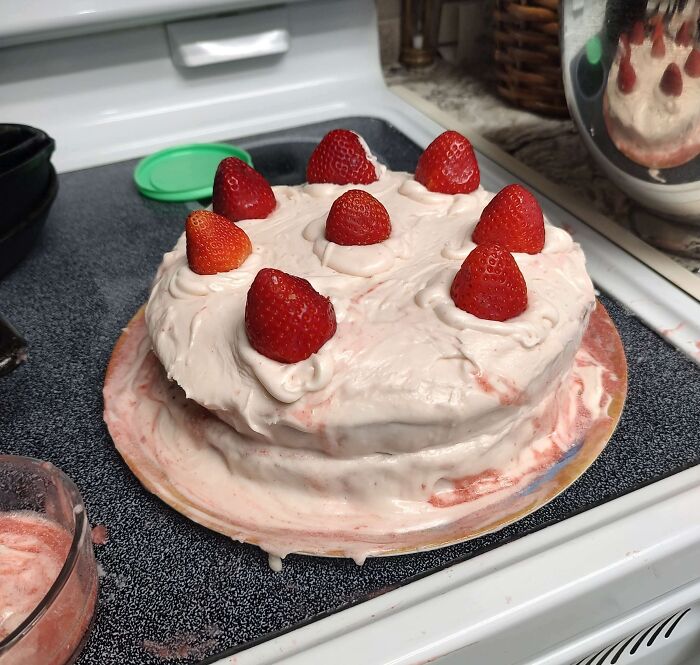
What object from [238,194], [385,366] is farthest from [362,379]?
[238,194]

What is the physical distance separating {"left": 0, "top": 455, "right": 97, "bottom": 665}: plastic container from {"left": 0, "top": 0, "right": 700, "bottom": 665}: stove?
40 millimetres

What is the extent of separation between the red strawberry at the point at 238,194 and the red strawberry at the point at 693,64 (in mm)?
579

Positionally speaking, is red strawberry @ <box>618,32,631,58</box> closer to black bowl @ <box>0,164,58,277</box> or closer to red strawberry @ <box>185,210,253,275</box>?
red strawberry @ <box>185,210,253,275</box>

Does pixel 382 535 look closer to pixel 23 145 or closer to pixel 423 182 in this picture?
pixel 423 182

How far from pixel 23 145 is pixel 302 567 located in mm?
846

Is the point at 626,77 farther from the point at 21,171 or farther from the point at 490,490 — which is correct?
the point at 21,171

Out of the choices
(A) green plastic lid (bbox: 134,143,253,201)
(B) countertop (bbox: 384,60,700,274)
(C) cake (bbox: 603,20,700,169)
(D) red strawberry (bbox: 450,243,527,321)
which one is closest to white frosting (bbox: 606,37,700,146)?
(C) cake (bbox: 603,20,700,169)

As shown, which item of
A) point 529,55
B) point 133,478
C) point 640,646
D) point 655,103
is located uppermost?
point 655,103

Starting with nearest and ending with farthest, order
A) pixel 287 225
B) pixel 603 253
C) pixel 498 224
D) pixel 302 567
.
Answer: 1. pixel 302 567
2. pixel 498 224
3. pixel 287 225
4. pixel 603 253

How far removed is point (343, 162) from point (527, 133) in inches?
26.7

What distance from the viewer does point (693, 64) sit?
0.86 metres

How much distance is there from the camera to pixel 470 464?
0.75 meters

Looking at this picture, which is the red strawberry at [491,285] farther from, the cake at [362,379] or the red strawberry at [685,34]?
the red strawberry at [685,34]

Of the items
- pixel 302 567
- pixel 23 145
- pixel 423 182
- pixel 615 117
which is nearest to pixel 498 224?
pixel 423 182
